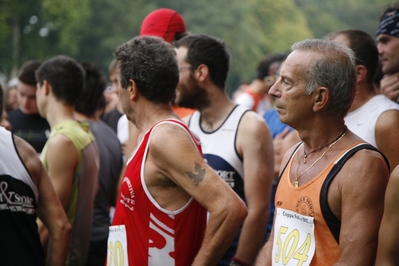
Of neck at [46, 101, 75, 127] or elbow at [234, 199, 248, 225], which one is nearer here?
elbow at [234, 199, 248, 225]

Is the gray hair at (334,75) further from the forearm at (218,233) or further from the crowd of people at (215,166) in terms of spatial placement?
the forearm at (218,233)

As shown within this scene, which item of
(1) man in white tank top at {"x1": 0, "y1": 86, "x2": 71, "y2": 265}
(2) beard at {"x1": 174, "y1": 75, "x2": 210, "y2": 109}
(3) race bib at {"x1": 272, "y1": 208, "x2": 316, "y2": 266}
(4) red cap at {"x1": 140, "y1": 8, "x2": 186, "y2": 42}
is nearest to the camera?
(3) race bib at {"x1": 272, "y1": 208, "x2": 316, "y2": 266}

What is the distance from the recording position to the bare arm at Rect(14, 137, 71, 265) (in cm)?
432

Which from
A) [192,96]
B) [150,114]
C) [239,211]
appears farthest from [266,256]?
[192,96]

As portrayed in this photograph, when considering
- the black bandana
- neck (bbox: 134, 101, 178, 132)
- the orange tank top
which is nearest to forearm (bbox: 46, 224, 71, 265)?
neck (bbox: 134, 101, 178, 132)

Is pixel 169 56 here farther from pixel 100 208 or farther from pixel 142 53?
pixel 100 208

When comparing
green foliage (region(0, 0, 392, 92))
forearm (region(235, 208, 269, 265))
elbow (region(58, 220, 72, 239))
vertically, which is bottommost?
green foliage (region(0, 0, 392, 92))

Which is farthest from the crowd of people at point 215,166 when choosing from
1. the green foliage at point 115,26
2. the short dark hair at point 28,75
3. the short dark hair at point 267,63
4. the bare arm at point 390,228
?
the green foliage at point 115,26

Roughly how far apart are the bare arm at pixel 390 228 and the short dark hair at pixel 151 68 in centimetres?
152

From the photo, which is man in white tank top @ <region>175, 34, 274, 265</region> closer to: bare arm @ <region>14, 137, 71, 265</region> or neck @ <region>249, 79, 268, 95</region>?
bare arm @ <region>14, 137, 71, 265</region>

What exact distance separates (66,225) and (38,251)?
0.29 metres

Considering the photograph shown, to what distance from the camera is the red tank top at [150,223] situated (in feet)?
12.5

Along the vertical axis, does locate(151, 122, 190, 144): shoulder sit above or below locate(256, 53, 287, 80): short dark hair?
above

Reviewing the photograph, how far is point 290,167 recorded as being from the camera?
366 centimetres
